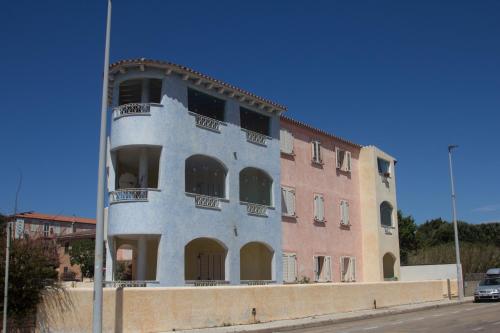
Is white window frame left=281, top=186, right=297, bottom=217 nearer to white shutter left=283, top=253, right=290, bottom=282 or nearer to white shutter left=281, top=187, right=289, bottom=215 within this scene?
white shutter left=281, top=187, right=289, bottom=215

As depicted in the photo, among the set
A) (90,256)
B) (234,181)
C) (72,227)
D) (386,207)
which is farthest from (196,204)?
(72,227)

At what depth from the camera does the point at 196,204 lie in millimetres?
24781

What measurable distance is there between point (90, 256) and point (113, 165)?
105ft

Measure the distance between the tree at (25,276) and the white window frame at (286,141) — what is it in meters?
16.1

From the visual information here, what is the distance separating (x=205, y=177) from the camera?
28.8m

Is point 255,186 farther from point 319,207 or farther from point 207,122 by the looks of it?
point 207,122

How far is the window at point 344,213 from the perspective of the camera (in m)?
35.4

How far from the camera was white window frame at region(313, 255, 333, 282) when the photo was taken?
106ft

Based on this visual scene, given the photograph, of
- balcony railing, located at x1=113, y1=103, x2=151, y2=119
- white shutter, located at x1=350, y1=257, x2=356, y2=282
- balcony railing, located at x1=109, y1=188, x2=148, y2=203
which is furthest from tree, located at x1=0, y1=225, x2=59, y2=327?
white shutter, located at x1=350, y1=257, x2=356, y2=282

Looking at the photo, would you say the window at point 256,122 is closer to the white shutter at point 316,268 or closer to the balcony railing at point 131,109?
the balcony railing at point 131,109

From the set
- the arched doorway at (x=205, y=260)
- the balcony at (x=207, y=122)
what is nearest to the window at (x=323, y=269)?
the arched doorway at (x=205, y=260)

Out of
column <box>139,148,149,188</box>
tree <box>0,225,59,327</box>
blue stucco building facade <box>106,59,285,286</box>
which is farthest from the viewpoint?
column <box>139,148,149,188</box>

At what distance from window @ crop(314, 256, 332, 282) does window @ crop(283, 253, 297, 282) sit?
2.45m

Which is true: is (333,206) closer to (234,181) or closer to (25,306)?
(234,181)
